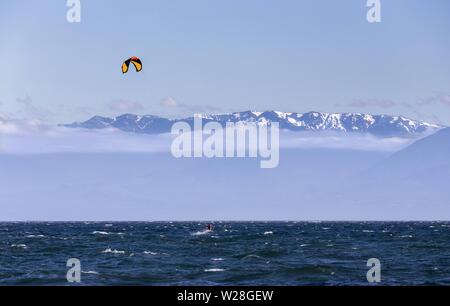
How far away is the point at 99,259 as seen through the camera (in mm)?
65312

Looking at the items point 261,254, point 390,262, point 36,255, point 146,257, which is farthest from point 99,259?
point 390,262
